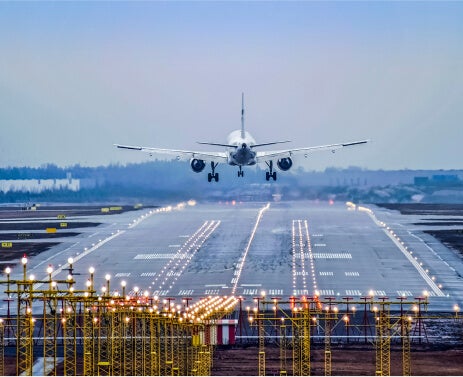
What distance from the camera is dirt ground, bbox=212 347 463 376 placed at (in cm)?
8131

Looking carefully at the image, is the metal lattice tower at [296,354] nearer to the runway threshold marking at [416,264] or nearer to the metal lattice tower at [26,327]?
the metal lattice tower at [26,327]

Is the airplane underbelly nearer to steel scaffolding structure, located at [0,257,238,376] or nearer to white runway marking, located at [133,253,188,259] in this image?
white runway marking, located at [133,253,188,259]

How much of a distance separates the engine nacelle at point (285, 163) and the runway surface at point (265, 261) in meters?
10.3

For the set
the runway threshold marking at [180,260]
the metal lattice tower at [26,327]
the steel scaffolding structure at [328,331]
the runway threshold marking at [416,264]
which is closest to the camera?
the metal lattice tower at [26,327]

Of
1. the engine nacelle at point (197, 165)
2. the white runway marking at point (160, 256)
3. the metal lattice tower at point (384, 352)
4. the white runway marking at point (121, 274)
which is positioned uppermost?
the engine nacelle at point (197, 165)

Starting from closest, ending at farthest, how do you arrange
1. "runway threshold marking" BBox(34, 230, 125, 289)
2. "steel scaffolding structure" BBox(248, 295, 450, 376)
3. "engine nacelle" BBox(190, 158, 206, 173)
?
"steel scaffolding structure" BBox(248, 295, 450, 376) → "runway threshold marking" BBox(34, 230, 125, 289) → "engine nacelle" BBox(190, 158, 206, 173)

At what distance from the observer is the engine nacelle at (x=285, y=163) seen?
16425 centimetres

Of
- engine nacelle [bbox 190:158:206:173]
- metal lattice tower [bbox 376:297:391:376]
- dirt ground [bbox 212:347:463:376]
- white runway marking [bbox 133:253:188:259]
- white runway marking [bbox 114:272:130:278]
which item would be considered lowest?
dirt ground [bbox 212:347:463:376]

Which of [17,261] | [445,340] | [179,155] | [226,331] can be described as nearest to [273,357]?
[226,331]

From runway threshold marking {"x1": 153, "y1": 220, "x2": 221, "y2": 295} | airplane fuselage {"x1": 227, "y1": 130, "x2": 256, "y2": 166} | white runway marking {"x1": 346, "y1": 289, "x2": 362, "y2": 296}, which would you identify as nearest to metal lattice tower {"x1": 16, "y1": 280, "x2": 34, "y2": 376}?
white runway marking {"x1": 346, "y1": 289, "x2": 362, "y2": 296}

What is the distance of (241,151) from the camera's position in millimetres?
149000

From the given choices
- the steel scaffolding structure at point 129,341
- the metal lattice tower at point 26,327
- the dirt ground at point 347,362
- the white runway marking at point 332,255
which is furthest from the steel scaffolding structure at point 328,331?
the white runway marking at point 332,255

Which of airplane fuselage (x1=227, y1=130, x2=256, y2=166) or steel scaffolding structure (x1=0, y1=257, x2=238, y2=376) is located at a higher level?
airplane fuselage (x1=227, y1=130, x2=256, y2=166)

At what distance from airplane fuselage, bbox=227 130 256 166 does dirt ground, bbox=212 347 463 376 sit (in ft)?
193
